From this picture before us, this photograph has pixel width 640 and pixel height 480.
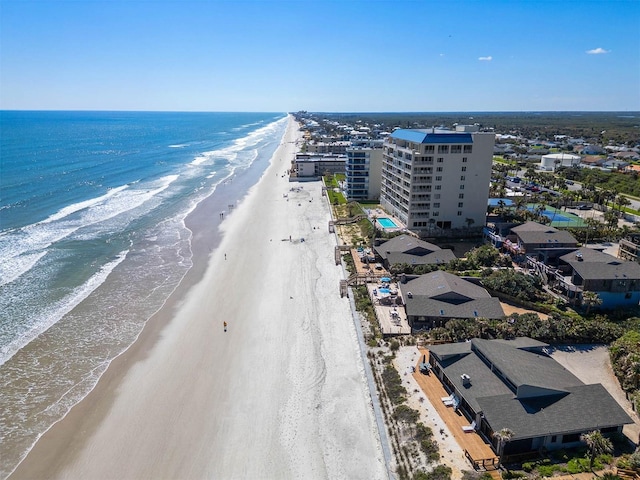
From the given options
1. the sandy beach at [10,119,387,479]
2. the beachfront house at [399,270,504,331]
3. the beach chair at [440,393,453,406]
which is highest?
the beachfront house at [399,270,504,331]

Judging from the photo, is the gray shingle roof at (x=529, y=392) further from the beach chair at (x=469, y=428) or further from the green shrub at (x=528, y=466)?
the green shrub at (x=528, y=466)

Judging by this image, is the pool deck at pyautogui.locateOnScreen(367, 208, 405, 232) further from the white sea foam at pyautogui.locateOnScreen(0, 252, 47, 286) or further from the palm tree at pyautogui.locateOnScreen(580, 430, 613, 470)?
the white sea foam at pyautogui.locateOnScreen(0, 252, 47, 286)

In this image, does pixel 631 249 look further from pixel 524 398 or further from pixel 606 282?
pixel 524 398

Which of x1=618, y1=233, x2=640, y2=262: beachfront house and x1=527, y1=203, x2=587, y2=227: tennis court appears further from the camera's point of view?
x1=527, y1=203, x2=587, y2=227: tennis court

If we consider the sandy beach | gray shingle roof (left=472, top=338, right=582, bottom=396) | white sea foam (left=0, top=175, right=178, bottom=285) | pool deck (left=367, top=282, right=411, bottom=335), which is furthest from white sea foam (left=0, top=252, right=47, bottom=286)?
gray shingle roof (left=472, top=338, right=582, bottom=396)

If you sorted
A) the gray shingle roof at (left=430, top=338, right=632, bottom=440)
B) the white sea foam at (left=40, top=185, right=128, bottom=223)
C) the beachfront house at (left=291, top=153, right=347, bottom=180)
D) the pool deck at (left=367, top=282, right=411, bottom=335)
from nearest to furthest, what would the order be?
the gray shingle roof at (left=430, top=338, right=632, bottom=440) → the pool deck at (left=367, top=282, right=411, bottom=335) → the white sea foam at (left=40, top=185, right=128, bottom=223) → the beachfront house at (left=291, top=153, right=347, bottom=180)
